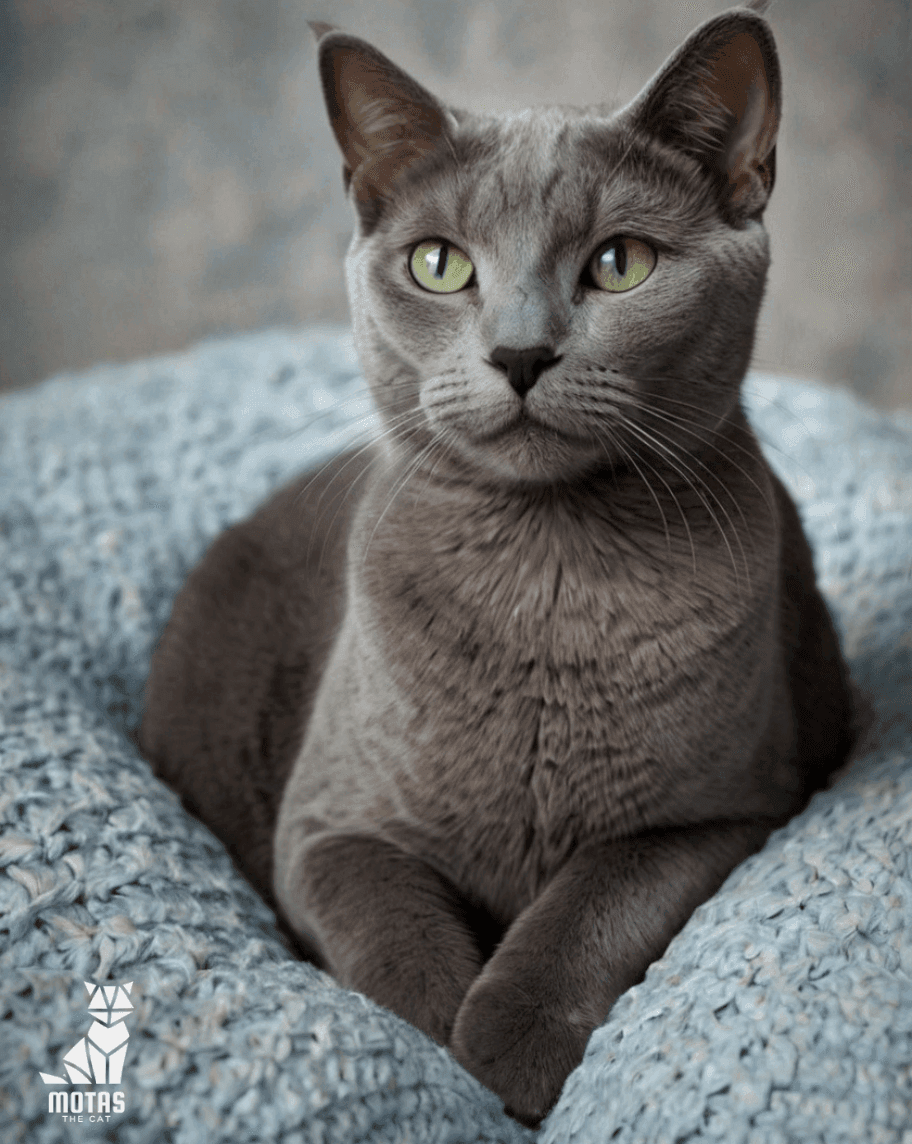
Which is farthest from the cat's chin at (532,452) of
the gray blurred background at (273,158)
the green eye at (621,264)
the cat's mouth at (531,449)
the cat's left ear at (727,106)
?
the gray blurred background at (273,158)

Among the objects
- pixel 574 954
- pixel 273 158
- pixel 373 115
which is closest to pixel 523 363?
pixel 373 115

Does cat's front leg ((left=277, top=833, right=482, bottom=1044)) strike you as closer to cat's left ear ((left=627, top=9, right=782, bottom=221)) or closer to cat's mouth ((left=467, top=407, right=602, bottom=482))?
cat's mouth ((left=467, top=407, right=602, bottom=482))

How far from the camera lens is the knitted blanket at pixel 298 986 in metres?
0.64

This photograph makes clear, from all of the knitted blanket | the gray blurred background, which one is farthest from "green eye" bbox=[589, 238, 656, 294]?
the gray blurred background

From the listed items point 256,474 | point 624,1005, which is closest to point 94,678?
point 256,474

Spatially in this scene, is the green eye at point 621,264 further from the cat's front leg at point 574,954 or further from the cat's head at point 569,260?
the cat's front leg at point 574,954

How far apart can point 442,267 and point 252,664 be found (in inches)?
21.9

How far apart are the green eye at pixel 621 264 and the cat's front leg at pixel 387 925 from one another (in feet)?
1.60

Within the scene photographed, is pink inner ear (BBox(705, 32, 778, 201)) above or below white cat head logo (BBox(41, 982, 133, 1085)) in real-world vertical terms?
above

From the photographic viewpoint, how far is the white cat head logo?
64cm

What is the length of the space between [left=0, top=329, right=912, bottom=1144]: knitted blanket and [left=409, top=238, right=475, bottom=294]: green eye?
13 centimetres

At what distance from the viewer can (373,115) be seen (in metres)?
0.83
